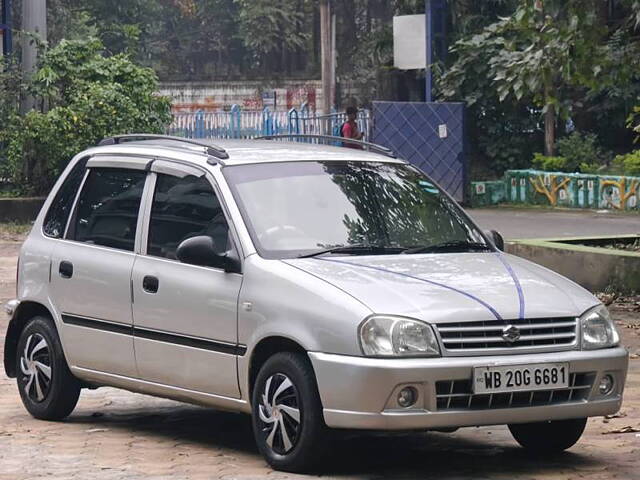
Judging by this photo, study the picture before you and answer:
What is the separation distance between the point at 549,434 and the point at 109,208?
2.72 metres

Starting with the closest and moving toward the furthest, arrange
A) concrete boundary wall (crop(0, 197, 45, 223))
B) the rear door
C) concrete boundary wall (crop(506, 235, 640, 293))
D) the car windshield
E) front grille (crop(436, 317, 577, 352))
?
front grille (crop(436, 317, 577, 352)) → the car windshield → the rear door → concrete boundary wall (crop(506, 235, 640, 293)) → concrete boundary wall (crop(0, 197, 45, 223))

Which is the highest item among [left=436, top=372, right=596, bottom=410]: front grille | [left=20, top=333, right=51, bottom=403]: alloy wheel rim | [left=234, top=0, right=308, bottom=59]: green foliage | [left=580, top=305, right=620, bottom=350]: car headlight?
[left=234, top=0, right=308, bottom=59]: green foliage

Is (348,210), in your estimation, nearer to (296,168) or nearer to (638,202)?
(296,168)

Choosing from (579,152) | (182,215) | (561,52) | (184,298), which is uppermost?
(561,52)

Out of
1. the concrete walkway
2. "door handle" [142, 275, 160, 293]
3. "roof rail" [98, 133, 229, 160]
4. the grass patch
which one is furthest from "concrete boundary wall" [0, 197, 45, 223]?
"door handle" [142, 275, 160, 293]

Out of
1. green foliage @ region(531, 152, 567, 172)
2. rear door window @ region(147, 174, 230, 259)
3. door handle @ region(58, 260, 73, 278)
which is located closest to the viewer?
rear door window @ region(147, 174, 230, 259)

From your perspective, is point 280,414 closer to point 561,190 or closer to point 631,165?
Result: point 631,165

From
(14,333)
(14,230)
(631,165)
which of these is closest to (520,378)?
(14,333)

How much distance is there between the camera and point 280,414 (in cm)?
726

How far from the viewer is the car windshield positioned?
307 inches

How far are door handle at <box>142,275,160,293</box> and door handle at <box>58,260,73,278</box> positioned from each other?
758 mm

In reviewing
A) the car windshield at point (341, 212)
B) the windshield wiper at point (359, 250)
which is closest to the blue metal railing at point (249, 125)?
the car windshield at point (341, 212)

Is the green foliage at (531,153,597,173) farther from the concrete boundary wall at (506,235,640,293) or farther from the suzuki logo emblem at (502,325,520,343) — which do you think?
the suzuki logo emblem at (502,325,520,343)

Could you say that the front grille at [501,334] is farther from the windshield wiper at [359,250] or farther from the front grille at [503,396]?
the windshield wiper at [359,250]
